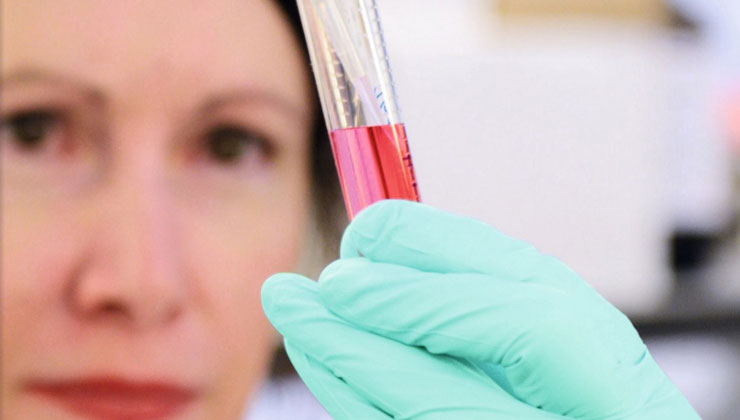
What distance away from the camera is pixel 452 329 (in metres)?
0.47

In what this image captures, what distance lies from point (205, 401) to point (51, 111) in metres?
0.49

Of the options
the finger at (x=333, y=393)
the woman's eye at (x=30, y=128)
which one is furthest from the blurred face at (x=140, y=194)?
the finger at (x=333, y=393)

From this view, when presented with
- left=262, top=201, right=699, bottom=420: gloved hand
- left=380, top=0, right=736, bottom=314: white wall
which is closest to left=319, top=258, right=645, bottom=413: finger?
left=262, top=201, right=699, bottom=420: gloved hand

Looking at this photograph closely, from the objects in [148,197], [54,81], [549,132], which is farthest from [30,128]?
[549,132]

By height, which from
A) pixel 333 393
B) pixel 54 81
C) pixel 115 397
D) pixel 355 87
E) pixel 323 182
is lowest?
pixel 115 397

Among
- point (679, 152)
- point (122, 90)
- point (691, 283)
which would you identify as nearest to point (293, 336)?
point (122, 90)

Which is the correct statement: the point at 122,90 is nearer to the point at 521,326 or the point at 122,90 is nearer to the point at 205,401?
the point at 205,401

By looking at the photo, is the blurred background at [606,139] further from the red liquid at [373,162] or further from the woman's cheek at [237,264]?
the red liquid at [373,162]

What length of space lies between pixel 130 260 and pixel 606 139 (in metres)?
1.26

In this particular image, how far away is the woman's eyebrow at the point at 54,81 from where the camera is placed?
0.92m

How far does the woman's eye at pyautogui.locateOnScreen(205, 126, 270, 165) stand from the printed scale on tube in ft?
2.01

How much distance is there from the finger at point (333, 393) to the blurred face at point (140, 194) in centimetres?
50

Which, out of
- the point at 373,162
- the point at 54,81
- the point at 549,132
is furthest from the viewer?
the point at 549,132

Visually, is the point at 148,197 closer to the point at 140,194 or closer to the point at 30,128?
the point at 140,194
